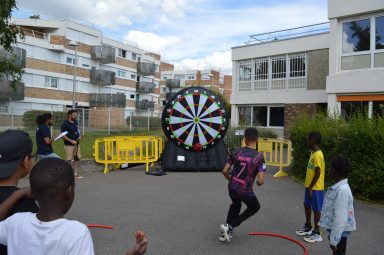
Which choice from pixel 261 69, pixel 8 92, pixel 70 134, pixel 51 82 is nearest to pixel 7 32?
pixel 70 134

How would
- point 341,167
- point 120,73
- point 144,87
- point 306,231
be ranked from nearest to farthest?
point 341,167 < point 306,231 < point 120,73 < point 144,87

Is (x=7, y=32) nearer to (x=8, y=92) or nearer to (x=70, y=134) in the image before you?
(x=70, y=134)

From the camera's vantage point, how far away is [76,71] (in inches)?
1950

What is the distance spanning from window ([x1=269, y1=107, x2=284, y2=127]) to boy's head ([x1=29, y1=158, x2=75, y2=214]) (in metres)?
26.1

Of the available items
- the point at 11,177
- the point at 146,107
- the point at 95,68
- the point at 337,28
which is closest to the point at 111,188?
the point at 11,177

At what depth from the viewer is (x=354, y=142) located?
373 inches

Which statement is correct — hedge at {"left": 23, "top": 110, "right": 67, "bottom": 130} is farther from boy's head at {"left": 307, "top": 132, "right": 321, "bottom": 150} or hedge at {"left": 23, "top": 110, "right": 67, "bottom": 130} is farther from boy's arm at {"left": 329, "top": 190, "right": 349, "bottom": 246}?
boy's arm at {"left": 329, "top": 190, "right": 349, "bottom": 246}

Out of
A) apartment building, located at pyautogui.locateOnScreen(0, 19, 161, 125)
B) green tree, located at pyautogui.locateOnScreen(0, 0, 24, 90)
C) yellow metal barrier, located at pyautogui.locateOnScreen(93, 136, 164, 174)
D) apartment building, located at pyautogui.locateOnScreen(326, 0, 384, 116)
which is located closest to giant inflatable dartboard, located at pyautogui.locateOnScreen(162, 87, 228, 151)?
yellow metal barrier, located at pyautogui.locateOnScreen(93, 136, 164, 174)

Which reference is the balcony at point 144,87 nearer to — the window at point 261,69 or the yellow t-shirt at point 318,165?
the window at point 261,69

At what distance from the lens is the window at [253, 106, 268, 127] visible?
93.0 feet

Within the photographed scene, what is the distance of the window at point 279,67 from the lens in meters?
27.1

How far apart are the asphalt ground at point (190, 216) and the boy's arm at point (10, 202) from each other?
341cm

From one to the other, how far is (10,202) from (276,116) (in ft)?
86.1

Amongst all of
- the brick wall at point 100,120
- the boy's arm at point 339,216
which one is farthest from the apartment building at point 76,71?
the boy's arm at point 339,216
